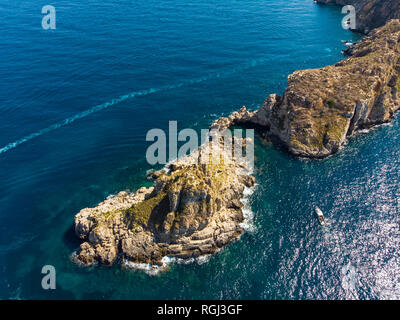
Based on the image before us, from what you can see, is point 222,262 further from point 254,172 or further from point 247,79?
point 247,79

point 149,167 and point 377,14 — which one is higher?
point 377,14

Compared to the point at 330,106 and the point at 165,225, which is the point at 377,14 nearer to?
the point at 330,106

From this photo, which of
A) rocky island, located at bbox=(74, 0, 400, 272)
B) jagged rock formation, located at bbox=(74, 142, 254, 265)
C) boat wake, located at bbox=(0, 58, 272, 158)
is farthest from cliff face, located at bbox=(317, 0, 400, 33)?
jagged rock formation, located at bbox=(74, 142, 254, 265)

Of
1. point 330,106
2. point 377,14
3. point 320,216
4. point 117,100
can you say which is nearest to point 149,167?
point 117,100

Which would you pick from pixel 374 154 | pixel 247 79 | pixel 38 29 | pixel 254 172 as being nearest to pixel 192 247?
pixel 254 172

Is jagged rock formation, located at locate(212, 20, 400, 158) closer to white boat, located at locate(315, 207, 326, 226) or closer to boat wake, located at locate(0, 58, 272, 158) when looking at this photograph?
white boat, located at locate(315, 207, 326, 226)

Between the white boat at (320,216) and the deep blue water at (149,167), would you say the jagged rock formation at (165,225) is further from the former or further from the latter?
the white boat at (320,216)
